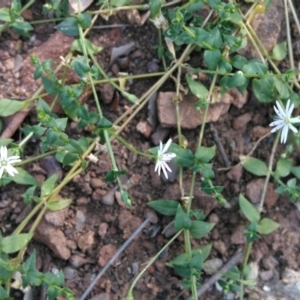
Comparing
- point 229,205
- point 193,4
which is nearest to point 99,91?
point 193,4

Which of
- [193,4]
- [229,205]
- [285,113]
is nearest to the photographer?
[285,113]

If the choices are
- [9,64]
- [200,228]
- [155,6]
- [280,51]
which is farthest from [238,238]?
[9,64]

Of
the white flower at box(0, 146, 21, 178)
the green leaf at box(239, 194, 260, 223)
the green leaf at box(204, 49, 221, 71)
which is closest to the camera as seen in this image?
the white flower at box(0, 146, 21, 178)

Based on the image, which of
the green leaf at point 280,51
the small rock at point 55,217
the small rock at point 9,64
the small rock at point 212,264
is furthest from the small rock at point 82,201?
the green leaf at point 280,51

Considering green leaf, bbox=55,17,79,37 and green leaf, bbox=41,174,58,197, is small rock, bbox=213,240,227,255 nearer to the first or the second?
green leaf, bbox=41,174,58,197

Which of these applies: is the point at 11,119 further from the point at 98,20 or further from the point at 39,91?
the point at 98,20

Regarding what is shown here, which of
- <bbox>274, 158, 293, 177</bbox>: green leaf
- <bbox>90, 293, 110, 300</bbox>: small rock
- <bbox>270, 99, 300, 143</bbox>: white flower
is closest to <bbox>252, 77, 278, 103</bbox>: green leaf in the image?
<bbox>270, 99, 300, 143</bbox>: white flower

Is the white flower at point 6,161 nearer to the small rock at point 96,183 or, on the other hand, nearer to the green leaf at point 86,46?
the small rock at point 96,183
